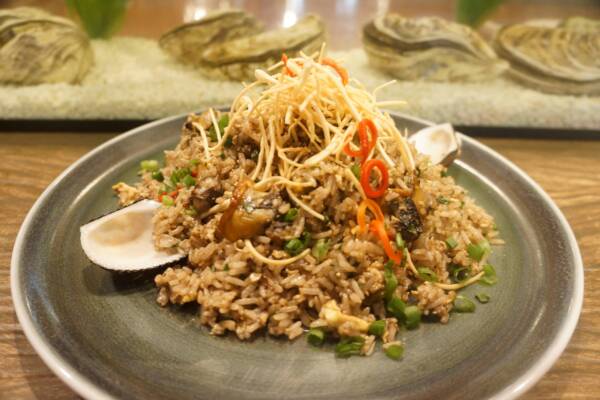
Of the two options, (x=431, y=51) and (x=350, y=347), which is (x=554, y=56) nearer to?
(x=431, y=51)

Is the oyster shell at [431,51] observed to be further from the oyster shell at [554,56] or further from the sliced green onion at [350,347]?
the sliced green onion at [350,347]

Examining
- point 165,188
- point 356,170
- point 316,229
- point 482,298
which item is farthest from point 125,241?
point 482,298

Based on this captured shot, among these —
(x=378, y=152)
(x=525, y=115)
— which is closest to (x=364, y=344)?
(x=378, y=152)

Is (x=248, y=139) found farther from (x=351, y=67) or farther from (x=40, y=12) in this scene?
(x=40, y=12)

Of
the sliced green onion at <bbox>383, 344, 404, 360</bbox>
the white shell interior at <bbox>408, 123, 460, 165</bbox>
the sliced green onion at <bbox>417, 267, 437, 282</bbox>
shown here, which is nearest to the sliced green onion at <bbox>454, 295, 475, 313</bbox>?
the sliced green onion at <bbox>417, 267, 437, 282</bbox>

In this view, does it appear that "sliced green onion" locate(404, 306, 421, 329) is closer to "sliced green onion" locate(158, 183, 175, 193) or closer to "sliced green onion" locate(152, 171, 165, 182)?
"sliced green onion" locate(158, 183, 175, 193)
